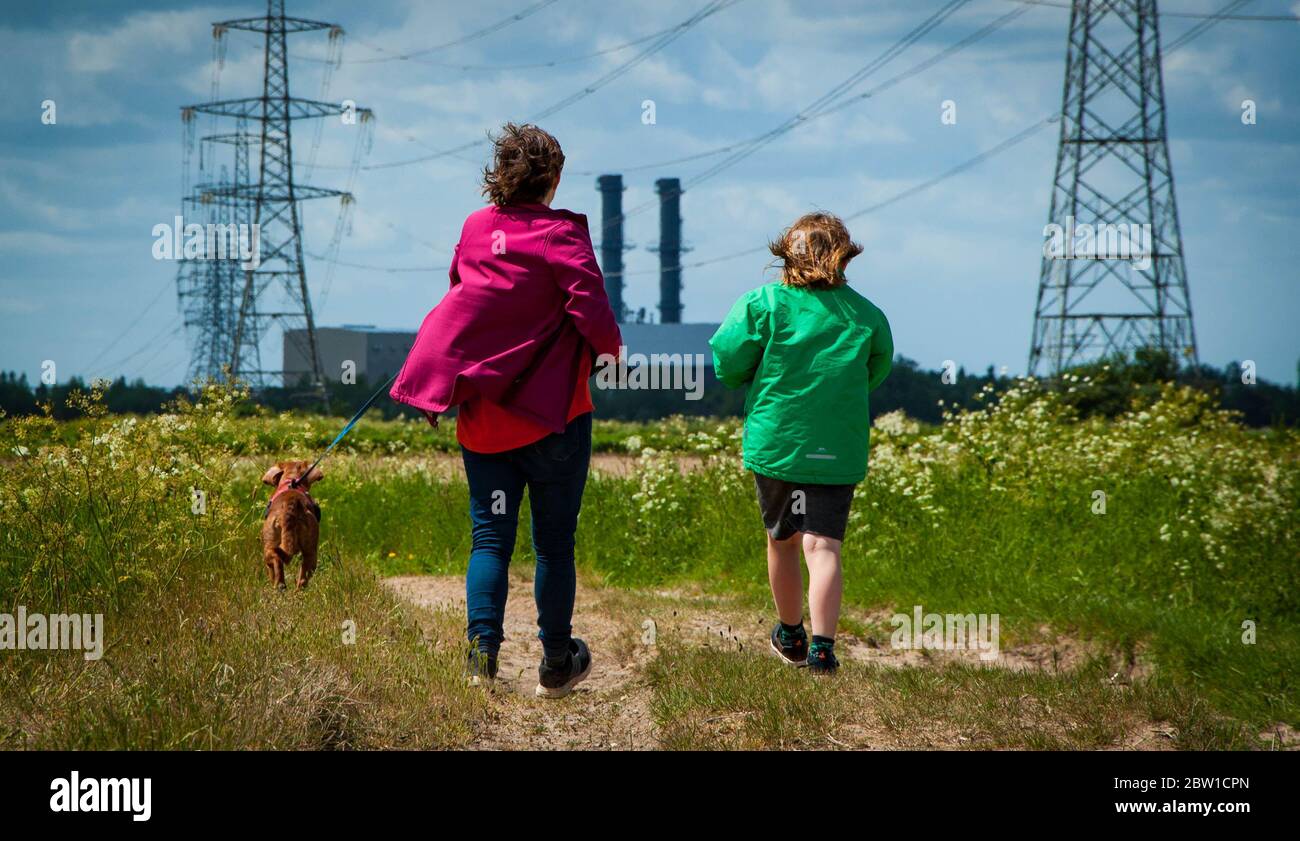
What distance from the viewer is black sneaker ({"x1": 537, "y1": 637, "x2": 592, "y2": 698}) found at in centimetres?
438

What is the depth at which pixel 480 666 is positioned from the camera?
421cm

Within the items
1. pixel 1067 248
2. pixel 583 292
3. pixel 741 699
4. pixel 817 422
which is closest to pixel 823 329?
pixel 817 422

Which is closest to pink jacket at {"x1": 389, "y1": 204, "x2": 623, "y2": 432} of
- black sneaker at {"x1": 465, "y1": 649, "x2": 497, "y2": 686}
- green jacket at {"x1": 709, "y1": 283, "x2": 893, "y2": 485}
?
green jacket at {"x1": 709, "y1": 283, "x2": 893, "y2": 485}

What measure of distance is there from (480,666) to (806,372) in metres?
1.70

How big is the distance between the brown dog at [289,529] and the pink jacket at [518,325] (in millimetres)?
1347

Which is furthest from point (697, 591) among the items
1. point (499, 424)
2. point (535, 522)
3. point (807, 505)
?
point (499, 424)

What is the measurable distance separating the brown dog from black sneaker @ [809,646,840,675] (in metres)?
2.31

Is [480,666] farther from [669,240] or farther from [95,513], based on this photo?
[669,240]

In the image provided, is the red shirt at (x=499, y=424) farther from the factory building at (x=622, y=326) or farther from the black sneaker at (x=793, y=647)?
the factory building at (x=622, y=326)

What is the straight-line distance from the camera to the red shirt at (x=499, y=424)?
4.07m

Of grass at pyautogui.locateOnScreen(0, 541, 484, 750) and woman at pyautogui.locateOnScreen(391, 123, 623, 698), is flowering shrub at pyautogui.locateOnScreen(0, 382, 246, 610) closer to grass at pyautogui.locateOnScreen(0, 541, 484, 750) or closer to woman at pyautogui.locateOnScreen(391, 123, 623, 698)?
grass at pyautogui.locateOnScreen(0, 541, 484, 750)

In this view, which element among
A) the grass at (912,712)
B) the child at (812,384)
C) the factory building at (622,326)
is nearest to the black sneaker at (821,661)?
the child at (812,384)

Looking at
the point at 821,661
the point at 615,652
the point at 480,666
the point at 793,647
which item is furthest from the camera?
the point at 615,652
